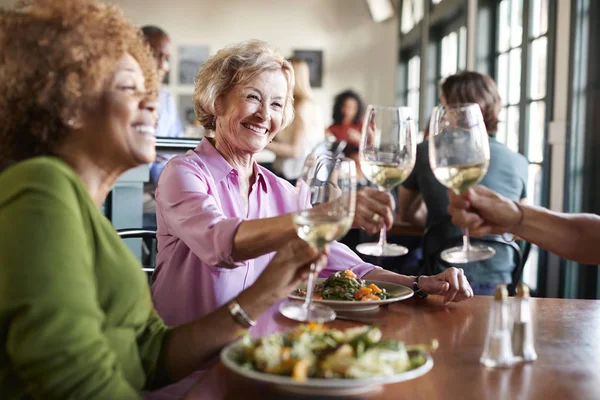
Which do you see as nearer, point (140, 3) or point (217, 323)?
point (217, 323)

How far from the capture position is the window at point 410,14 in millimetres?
8438

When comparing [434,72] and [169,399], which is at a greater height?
[434,72]

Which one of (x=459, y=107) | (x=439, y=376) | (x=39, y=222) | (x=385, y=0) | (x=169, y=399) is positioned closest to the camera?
(x=39, y=222)

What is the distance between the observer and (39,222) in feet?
3.22

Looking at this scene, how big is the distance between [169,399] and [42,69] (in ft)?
2.35

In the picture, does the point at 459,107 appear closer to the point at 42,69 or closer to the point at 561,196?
the point at 42,69

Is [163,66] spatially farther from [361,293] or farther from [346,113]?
[346,113]

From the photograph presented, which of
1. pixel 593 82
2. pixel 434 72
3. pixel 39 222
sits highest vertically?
pixel 434 72

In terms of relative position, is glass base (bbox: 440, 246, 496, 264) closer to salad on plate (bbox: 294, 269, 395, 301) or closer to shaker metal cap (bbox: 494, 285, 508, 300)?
shaker metal cap (bbox: 494, 285, 508, 300)

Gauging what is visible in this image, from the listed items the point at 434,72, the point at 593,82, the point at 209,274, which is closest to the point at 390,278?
the point at 209,274

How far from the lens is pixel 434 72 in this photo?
796 cm

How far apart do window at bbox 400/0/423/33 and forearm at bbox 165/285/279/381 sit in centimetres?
740

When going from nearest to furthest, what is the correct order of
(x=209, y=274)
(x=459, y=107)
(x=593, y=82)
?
(x=459, y=107) → (x=209, y=274) → (x=593, y=82)

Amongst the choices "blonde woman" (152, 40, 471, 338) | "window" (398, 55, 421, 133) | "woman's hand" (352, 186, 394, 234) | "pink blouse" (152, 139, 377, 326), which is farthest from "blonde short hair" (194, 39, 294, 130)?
"window" (398, 55, 421, 133)
